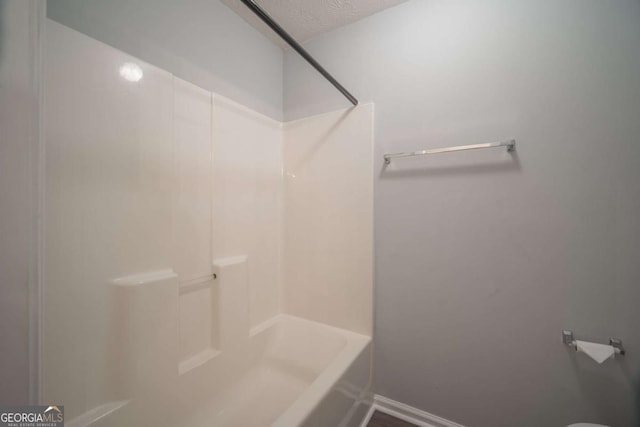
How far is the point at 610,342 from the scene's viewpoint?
1.00 meters

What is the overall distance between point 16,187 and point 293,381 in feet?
5.34

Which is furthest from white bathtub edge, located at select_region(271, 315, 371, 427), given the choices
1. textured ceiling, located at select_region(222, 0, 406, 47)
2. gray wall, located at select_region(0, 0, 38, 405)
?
textured ceiling, located at select_region(222, 0, 406, 47)

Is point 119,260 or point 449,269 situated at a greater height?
point 119,260

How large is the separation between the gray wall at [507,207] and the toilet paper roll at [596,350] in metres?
0.07

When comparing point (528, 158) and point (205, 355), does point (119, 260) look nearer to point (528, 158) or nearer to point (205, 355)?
point (205, 355)

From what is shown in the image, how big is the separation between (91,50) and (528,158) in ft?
6.51

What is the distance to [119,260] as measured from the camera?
3.26 ft

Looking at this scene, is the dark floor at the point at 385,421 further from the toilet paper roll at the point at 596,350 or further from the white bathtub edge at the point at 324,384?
the toilet paper roll at the point at 596,350

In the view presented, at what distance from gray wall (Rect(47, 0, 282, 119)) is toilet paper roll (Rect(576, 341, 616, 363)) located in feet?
7.24

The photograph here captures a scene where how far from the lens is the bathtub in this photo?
107cm

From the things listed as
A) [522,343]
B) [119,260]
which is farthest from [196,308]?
[522,343]

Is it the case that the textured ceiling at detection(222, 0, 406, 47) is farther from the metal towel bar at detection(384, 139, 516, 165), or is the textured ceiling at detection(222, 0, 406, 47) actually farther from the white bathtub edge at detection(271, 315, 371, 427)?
the white bathtub edge at detection(271, 315, 371, 427)

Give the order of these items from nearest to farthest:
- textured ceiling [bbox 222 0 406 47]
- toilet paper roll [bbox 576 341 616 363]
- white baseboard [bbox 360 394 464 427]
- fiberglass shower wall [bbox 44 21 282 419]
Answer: fiberglass shower wall [bbox 44 21 282 419], toilet paper roll [bbox 576 341 616 363], white baseboard [bbox 360 394 464 427], textured ceiling [bbox 222 0 406 47]

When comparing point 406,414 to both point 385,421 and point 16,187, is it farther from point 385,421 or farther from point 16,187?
point 16,187
